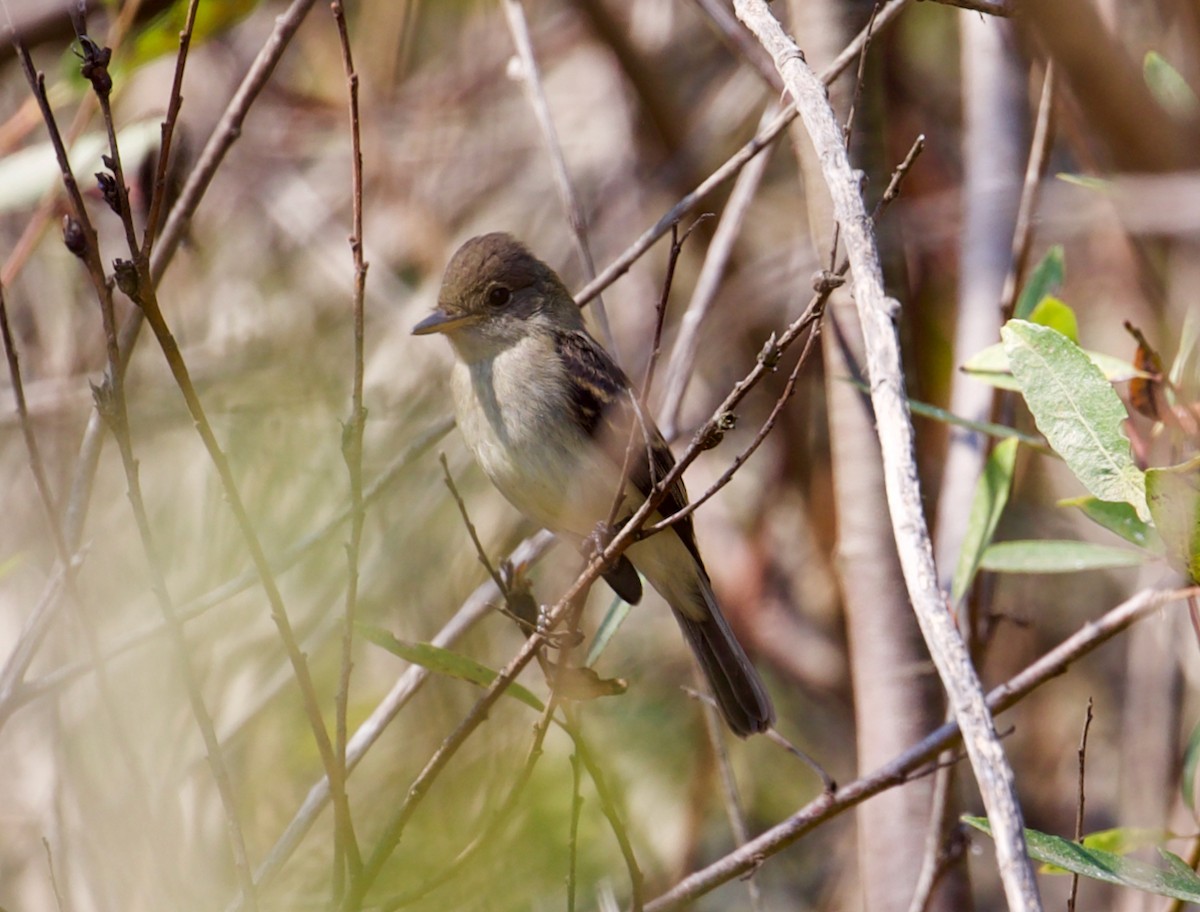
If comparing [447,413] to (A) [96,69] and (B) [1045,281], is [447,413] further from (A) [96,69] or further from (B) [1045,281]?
(A) [96,69]

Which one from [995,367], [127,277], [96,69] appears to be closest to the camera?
[127,277]

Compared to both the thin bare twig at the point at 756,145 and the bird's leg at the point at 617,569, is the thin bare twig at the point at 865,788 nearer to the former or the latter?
the bird's leg at the point at 617,569

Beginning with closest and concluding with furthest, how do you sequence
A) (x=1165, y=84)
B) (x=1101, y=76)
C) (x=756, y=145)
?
(x=1101, y=76), (x=1165, y=84), (x=756, y=145)

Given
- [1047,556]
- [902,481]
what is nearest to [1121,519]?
[1047,556]

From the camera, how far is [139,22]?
3.98 meters

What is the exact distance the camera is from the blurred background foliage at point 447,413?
11.7 ft

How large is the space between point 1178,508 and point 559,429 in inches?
67.9

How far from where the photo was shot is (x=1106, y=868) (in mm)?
1836

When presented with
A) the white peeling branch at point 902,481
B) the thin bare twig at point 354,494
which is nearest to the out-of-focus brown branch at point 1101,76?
the white peeling branch at point 902,481

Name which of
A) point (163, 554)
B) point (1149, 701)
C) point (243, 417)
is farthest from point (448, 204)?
point (1149, 701)

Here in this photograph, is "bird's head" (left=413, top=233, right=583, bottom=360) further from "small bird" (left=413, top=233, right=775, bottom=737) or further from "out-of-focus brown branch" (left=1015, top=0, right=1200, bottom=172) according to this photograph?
"out-of-focus brown branch" (left=1015, top=0, right=1200, bottom=172)

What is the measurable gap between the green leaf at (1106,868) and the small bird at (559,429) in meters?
1.39

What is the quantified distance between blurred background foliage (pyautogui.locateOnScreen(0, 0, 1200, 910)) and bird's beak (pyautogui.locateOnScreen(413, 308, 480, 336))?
0.43 meters

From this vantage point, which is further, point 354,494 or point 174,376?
point 354,494
